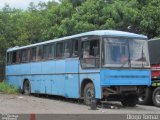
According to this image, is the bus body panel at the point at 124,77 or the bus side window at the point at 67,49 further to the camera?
the bus side window at the point at 67,49

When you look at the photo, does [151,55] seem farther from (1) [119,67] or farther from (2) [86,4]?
(2) [86,4]

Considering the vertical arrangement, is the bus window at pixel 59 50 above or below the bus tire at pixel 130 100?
above

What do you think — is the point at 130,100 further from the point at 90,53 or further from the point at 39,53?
the point at 39,53

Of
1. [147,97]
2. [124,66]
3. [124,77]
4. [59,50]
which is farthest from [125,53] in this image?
[59,50]

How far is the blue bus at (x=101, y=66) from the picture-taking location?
1723 cm

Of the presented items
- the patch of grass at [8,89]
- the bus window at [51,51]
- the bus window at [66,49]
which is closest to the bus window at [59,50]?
the bus window at [66,49]

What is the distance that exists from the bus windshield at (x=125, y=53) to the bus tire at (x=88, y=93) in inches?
52.6

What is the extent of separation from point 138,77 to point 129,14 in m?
11.2

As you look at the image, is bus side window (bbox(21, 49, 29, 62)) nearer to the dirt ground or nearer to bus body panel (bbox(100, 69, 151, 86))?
the dirt ground

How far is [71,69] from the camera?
19422mm

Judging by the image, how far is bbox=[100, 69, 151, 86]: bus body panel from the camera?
17031mm

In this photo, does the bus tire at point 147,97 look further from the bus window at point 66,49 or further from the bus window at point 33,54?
the bus window at point 33,54

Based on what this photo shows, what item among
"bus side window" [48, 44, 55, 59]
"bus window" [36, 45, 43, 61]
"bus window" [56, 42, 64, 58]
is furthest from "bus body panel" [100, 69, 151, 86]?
"bus window" [36, 45, 43, 61]

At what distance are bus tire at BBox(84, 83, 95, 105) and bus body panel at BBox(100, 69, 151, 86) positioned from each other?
0.93 metres
